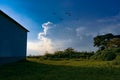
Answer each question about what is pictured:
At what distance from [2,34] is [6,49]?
2.00 meters

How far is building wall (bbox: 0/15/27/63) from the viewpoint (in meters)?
21.0

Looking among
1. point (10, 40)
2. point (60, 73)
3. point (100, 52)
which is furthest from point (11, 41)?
point (100, 52)

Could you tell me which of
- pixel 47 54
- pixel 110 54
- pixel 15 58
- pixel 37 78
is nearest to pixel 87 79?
pixel 37 78

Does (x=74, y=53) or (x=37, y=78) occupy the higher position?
(x=74, y=53)

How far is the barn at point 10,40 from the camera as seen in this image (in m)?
20.9

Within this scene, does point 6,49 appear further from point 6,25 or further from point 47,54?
point 47,54

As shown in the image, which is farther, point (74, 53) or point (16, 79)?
point (74, 53)

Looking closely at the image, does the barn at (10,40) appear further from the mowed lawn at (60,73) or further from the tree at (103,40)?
the tree at (103,40)

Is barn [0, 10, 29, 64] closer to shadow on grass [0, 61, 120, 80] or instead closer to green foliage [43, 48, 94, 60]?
shadow on grass [0, 61, 120, 80]

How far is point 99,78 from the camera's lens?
40.2 ft

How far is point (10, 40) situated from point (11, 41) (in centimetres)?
42

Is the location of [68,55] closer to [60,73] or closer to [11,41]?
[11,41]

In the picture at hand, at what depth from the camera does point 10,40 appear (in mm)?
23641

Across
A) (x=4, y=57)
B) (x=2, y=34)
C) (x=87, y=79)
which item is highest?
(x=2, y=34)
